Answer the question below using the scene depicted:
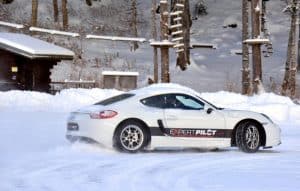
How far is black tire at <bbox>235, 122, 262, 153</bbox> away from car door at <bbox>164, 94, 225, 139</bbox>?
41cm

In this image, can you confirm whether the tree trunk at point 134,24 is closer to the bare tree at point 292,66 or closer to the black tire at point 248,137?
the bare tree at point 292,66

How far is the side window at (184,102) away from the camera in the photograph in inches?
550

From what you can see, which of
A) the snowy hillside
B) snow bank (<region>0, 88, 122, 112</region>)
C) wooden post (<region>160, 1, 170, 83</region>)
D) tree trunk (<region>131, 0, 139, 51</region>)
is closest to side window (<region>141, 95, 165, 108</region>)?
snow bank (<region>0, 88, 122, 112</region>)

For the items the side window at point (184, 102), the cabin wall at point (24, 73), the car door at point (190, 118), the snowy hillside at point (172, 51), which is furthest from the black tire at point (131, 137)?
the snowy hillside at point (172, 51)

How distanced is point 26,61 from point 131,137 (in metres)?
18.2

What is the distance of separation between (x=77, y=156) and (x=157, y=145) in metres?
1.87

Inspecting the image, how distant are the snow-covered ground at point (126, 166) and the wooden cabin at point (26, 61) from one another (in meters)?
10.9

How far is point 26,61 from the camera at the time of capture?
30.6m

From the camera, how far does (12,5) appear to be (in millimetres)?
55812

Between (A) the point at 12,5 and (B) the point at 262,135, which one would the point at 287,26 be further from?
(B) the point at 262,135

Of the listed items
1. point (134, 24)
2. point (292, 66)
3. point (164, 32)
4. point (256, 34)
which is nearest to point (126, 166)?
point (256, 34)

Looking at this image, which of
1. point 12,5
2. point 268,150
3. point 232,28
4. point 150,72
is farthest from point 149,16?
point 268,150

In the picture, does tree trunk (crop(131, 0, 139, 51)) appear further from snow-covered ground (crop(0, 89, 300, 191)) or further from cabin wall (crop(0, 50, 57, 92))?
snow-covered ground (crop(0, 89, 300, 191))

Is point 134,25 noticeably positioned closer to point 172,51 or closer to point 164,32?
point 172,51
